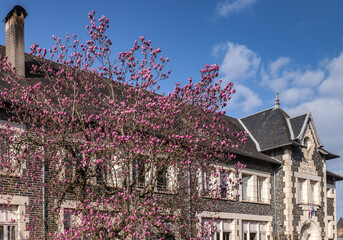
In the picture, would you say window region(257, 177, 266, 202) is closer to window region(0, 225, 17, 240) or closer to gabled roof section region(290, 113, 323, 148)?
gabled roof section region(290, 113, 323, 148)

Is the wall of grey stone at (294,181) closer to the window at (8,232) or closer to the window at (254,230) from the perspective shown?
the window at (254,230)

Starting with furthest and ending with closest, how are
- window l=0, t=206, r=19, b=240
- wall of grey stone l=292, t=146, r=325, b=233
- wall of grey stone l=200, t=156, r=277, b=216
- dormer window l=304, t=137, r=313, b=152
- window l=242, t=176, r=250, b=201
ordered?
dormer window l=304, t=137, r=313, b=152, wall of grey stone l=292, t=146, r=325, b=233, window l=242, t=176, r=250, b=201, wall of grey stone l=200, t=156, r=277, b=216, window l=0, t=206, r=19, b=240

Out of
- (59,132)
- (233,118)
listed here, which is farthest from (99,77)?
→ (233,118)

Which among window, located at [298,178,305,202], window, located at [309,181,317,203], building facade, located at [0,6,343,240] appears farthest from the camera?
window, located at [309,181,317,203]

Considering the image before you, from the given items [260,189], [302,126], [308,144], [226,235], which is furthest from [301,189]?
[226,235]

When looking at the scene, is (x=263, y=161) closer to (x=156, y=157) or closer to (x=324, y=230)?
(x=324, y=230)

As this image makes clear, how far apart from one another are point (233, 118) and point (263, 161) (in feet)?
17.3

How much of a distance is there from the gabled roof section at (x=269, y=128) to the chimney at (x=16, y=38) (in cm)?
1423

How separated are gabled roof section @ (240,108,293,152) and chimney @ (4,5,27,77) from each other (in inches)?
560

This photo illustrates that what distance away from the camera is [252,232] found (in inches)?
924

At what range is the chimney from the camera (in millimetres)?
16719

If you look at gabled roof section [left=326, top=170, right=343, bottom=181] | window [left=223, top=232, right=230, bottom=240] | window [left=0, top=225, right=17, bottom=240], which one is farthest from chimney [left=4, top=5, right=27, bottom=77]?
gabled roof section [left=326, top=170, right=343, bottom=181]

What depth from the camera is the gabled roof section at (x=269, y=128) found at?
25448mm

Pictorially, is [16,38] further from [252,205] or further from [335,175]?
[335,175]
